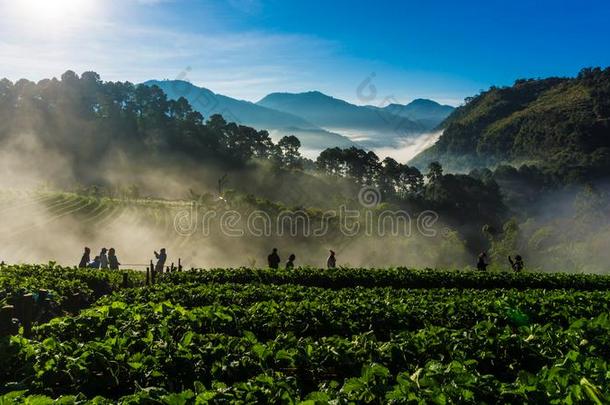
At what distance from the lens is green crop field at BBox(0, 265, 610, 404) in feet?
17.5

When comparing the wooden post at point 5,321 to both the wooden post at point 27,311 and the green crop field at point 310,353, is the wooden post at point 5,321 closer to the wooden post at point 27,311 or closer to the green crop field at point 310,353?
the green crop field at point 310,353

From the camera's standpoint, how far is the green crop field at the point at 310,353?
5.35 metres

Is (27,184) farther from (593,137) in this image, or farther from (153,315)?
(593,137)

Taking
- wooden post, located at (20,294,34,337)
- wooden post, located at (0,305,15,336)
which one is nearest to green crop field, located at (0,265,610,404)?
wooden post, located at (0,305,15,336)

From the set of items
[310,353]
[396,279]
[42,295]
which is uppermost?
[310,353]

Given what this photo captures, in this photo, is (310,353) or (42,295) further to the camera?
(42,295)

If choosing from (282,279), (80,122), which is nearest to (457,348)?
(282,279)

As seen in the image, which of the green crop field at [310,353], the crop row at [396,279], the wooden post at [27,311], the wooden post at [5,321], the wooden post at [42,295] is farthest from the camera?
the crop row at [396,279]

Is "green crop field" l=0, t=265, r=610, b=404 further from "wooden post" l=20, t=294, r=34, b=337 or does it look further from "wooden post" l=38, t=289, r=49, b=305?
"wooden post" l=20, t=294, r=34, b=337

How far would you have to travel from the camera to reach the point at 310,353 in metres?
7.53

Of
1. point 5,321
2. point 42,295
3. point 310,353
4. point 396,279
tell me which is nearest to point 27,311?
point 42,295

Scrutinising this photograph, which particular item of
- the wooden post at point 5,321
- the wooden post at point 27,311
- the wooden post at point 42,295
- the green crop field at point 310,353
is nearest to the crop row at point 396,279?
the green crop field at point 310,353

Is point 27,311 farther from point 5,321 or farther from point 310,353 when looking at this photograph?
point 310,353

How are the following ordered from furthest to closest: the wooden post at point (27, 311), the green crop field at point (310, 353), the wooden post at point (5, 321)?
the wooden post at point (27, 311) → the wooden post at point (5, 321) → the green crop field at point (310, 353)
